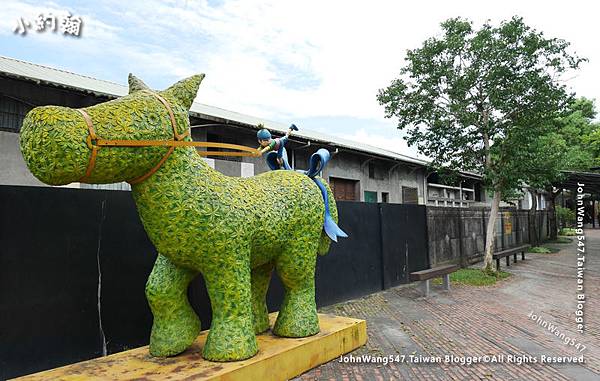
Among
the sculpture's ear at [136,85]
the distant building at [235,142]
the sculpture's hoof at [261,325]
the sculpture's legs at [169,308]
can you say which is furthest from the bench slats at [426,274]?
the sculpture's ear at [136,85]

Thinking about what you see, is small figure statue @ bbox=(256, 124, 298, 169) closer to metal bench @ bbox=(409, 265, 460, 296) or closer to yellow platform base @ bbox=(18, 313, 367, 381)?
yellow platform base @ bbox=(18, 313, 367, 381)

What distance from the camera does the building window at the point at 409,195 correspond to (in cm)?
1609

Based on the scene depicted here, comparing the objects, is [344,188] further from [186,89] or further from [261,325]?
[186,89]

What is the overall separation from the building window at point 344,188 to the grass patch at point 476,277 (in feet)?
12.7

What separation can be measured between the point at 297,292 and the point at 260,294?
435 millimetres

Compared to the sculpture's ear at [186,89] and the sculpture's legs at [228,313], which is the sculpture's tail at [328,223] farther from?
the sculpture's ear at [186,89]

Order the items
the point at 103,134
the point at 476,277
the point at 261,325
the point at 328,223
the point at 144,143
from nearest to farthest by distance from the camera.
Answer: the point at 103,134
the point at 144,143
the point at 261,325
the point at 328,223
the point at 476,277

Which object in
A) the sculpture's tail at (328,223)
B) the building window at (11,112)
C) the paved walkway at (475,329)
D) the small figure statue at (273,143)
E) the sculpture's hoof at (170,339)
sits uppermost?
the building window at (11,112)

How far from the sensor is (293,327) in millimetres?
4059

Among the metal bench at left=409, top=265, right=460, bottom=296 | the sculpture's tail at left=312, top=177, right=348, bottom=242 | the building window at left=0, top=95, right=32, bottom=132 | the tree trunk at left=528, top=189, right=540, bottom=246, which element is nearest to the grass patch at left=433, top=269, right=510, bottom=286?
the metal bench at left=409, top=265, right=460, bottom=296

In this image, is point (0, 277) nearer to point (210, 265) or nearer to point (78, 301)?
point (78, 301)

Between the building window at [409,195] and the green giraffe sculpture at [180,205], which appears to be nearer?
the green giraffe sculpture at [180,205]

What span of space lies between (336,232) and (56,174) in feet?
9.11

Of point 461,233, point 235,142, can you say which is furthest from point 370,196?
point 235,142
